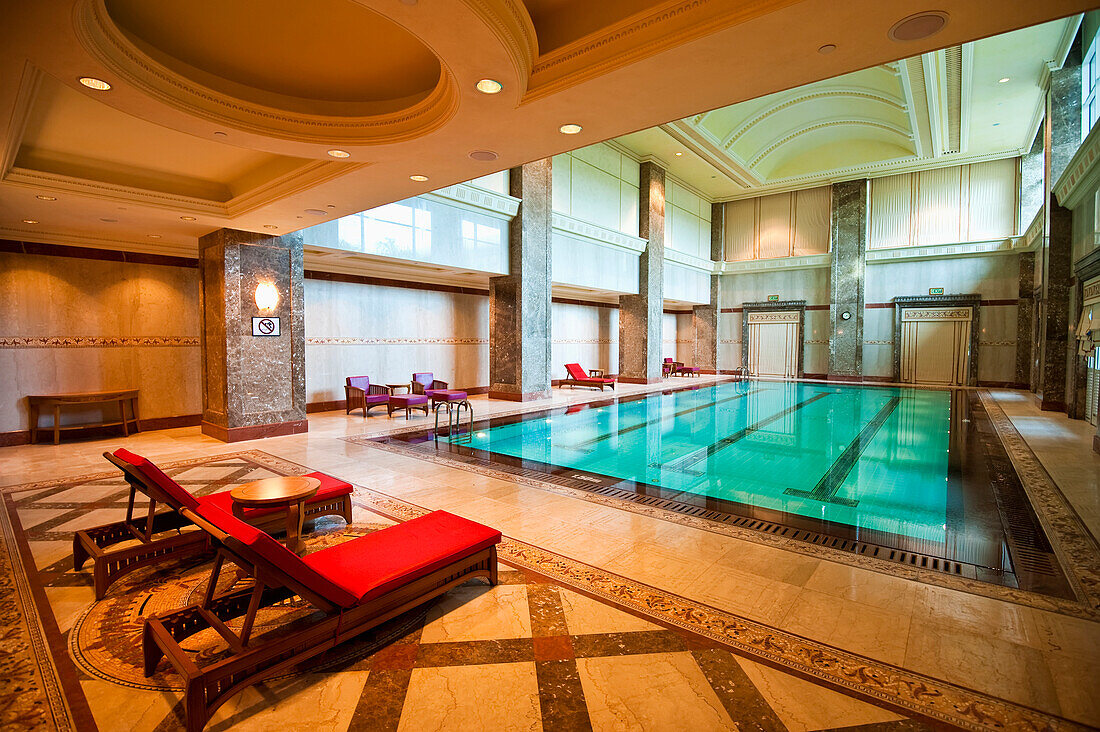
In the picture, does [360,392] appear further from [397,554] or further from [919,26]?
[919,26]

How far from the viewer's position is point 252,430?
25.1 ft

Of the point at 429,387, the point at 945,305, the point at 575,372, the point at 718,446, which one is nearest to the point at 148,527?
the point at 718,446

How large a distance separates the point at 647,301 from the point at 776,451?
8802 millimetres

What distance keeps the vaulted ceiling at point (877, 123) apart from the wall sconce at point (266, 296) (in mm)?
8802

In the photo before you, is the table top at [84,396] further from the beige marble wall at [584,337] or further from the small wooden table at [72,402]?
the beige marble wall at [584,337]

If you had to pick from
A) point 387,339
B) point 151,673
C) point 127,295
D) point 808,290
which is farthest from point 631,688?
point 808,290

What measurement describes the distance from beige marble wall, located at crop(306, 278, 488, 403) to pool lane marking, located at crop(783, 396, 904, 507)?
887 centimetres

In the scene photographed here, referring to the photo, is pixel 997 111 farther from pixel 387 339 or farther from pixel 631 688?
pixel 631 688

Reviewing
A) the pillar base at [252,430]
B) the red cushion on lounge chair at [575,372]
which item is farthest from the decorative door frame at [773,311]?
the pillar base at [252,430]

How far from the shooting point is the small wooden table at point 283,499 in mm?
3305

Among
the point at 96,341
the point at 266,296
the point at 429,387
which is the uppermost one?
the point at 266,296

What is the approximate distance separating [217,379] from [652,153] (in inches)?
505

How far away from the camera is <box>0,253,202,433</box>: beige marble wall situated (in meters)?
7.36

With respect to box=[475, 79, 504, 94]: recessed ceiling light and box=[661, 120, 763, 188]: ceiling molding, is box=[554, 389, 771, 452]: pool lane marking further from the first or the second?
box=[661, 120, 763, 188]: ceiling molding
